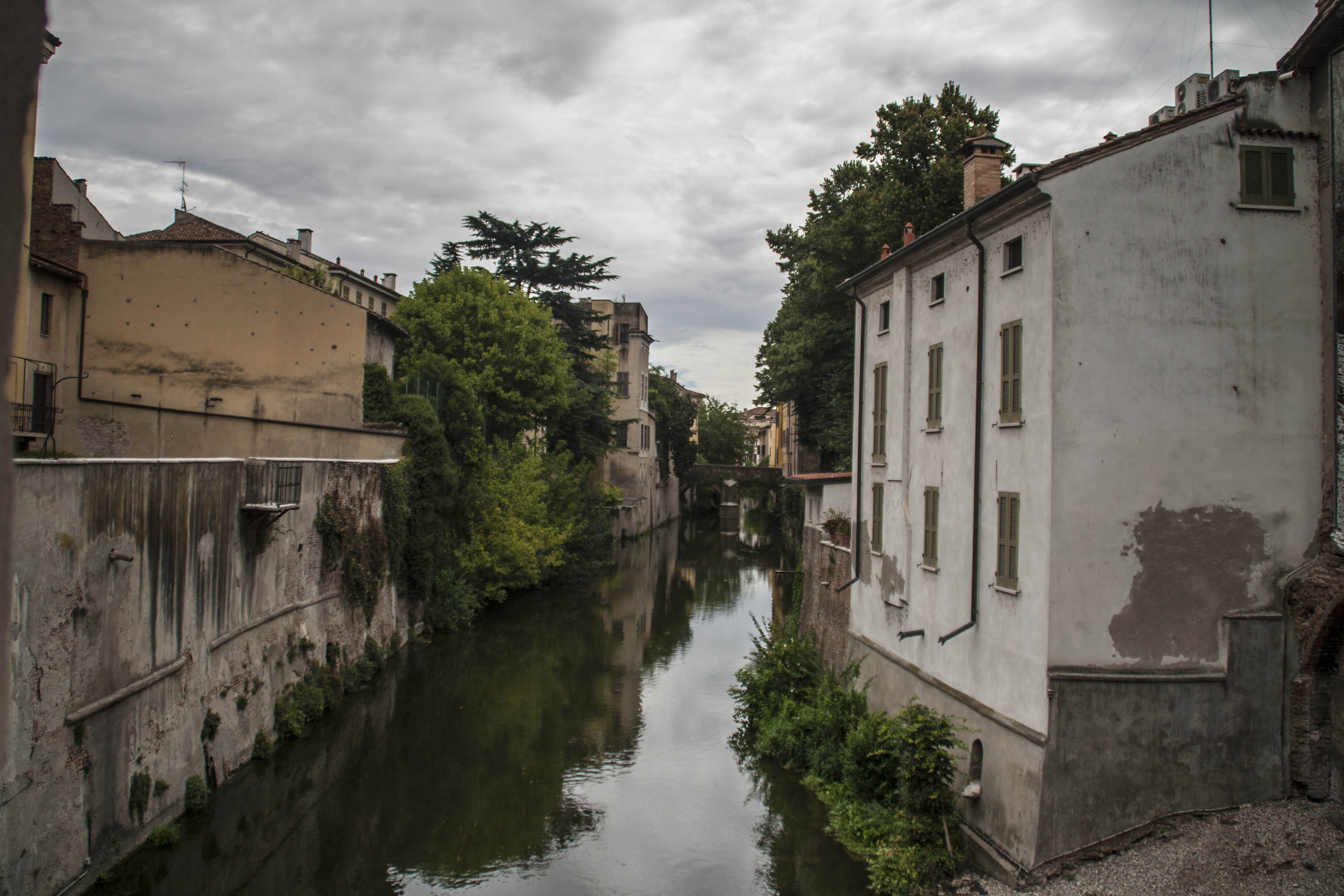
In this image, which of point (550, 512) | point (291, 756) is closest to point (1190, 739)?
point (291, 756)

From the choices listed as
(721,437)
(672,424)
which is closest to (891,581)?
(672,424)

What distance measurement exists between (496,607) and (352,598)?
35.2 feet

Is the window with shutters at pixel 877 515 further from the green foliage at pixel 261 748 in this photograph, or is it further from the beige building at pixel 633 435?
the beige building at pixel 633 435

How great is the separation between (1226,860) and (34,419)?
19.7 metres

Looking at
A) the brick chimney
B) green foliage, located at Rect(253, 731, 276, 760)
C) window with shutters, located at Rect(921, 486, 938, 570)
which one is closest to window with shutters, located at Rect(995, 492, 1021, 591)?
window with shutters, located at Rect(921, 486, 938, 570)

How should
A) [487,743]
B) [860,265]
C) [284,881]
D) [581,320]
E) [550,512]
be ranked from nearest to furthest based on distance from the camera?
[284,881] < [487,743] < [860,265] < [550,512] < [581,320]

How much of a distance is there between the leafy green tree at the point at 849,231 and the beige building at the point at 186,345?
13667mm

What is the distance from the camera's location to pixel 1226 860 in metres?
10.0

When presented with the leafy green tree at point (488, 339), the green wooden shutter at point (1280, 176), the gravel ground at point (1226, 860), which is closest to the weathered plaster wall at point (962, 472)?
the gravel ground at point (1226, 860)

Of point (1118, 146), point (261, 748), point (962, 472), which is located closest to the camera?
point (1118, 146)

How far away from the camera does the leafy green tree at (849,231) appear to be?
84.3 ft

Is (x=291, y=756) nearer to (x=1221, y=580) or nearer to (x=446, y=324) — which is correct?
(x=1221, y=580)

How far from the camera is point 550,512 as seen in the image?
3431 cm

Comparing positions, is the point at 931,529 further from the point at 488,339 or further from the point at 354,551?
the point at 488,339
